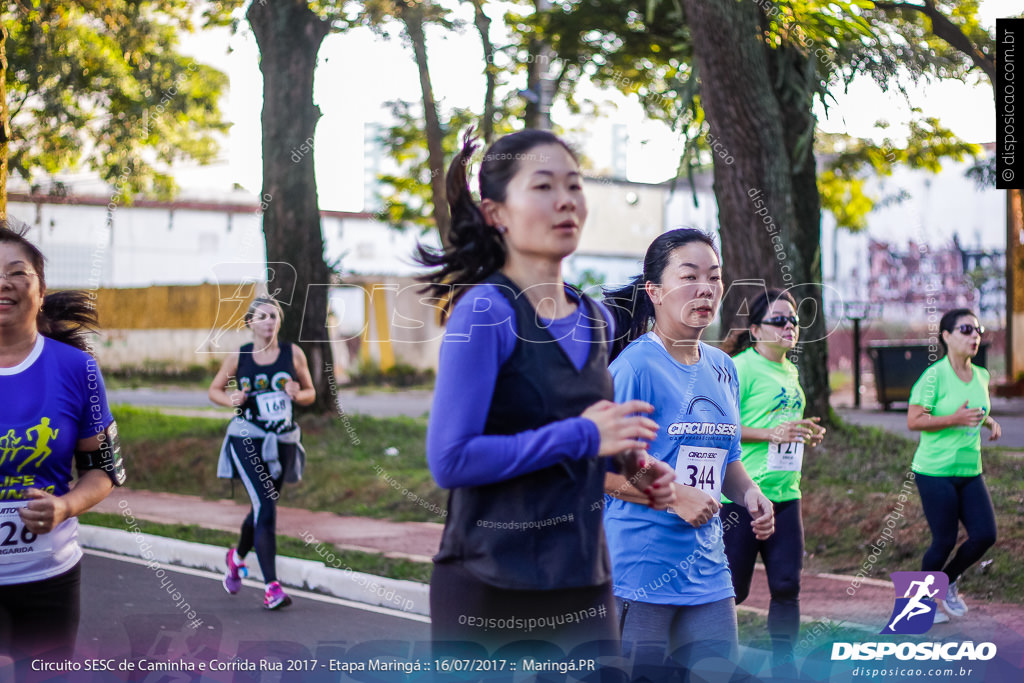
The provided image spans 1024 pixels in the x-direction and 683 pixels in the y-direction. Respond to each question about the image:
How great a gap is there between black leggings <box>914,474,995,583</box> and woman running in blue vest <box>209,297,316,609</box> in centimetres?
371

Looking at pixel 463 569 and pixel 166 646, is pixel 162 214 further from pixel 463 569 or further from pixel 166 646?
pixel 463 569

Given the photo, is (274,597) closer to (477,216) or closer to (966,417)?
(966,417)

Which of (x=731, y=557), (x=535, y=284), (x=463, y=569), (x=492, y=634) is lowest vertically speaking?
(x=731, y=557)

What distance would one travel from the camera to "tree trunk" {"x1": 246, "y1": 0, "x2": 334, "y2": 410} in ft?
40.5

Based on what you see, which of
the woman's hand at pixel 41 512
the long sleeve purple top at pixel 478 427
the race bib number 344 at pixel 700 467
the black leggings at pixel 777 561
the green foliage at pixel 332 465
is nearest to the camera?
the long sleeve purple top at pixel 478 427

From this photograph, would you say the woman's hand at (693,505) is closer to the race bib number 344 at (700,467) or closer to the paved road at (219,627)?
the race bib number 344 at (700,467)

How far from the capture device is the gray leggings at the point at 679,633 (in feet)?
10.9

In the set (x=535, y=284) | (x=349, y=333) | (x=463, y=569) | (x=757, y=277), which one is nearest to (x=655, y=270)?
(x=535, y=284)

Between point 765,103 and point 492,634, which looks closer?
point 492,634

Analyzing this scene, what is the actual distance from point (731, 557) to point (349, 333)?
82.8 ft

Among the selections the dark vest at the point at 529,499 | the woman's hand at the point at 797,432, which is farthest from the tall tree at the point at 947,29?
the dark vest at the point at 529,499

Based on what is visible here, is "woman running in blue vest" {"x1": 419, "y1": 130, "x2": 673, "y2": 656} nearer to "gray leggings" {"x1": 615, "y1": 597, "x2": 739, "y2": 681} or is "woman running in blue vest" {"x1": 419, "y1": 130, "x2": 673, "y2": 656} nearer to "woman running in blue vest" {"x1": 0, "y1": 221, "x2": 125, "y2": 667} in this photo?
"gray leggings" {"x1": 615, "y1": 597, "x2": 739, "y2": 681}

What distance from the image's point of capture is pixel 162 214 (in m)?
34.4

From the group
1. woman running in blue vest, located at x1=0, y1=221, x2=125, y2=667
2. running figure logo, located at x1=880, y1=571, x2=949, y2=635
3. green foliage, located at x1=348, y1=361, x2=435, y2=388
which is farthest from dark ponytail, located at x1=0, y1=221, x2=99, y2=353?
green foliage, located at x1=348, y1=361, x2=435, y2=388
